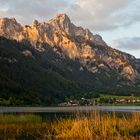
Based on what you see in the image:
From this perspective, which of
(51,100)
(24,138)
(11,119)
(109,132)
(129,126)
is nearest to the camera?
(109,132)

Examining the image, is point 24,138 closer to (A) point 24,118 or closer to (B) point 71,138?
(B) point 71,138

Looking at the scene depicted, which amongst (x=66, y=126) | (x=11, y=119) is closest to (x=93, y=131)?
(x=66, y=126)

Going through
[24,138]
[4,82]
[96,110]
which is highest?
[4,82]

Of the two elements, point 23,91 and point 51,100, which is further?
point 51,100

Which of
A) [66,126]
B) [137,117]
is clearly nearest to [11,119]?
[66,126]

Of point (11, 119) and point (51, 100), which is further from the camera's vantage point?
point (51, 100)

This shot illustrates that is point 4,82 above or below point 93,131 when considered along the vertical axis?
above

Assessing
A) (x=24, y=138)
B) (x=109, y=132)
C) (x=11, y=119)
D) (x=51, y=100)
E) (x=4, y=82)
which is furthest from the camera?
(x=51, y=100)

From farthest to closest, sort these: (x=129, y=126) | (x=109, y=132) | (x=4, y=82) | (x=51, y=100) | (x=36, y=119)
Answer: (x=51, y=100)
(x=4, y=82)
(x=36, y=119)
(x=129, y=126)
(x=109, y=132)

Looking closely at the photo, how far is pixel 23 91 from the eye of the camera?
182 m

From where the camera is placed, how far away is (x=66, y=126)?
2466cm

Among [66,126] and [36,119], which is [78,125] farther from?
[36,119]

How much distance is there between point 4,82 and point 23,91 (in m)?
9.84

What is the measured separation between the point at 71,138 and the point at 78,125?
0.97m
